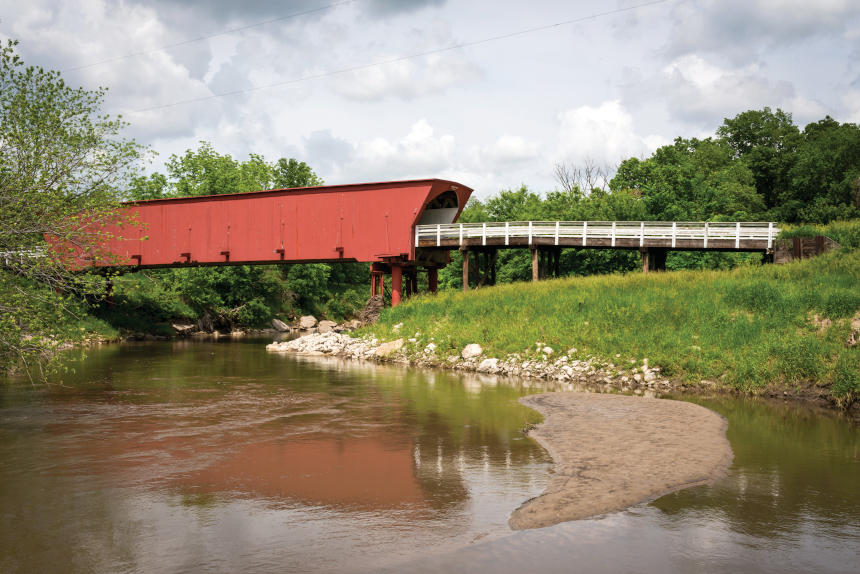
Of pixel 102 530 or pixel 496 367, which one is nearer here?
pixel 102 530

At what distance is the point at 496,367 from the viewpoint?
22719 millimetres

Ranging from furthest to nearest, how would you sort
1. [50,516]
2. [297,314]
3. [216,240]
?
[297,314]
[216,240]
[50,516]

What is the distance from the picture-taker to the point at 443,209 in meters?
37.9

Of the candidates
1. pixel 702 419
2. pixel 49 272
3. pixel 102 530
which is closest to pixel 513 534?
pixel 102 530

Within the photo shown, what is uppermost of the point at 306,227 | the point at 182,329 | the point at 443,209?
the point at 443,209

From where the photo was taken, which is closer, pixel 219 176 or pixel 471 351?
pixel 471 351

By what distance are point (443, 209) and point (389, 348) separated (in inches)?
501

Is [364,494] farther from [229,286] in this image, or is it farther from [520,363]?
[229,286]

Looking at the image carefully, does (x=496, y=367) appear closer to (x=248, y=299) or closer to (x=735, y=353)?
(x=735, y=353)

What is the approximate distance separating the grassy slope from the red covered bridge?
711 centimetres

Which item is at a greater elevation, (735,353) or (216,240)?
(216,240)

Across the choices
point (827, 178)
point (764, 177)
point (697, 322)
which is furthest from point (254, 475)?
point (764, 177)

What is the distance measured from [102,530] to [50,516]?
0.95 m

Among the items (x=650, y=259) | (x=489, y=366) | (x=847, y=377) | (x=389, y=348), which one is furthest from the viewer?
(x=650, y=259)
